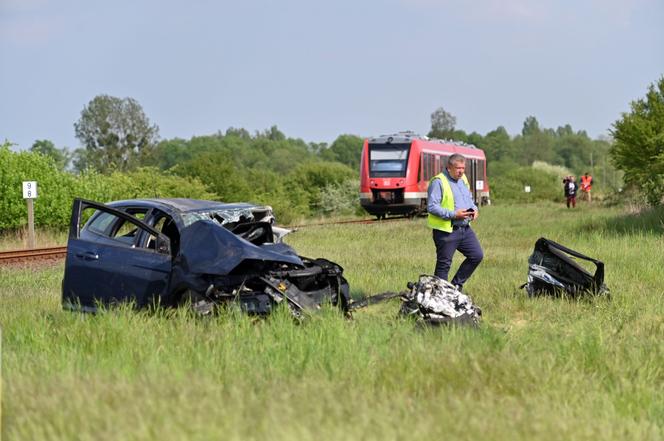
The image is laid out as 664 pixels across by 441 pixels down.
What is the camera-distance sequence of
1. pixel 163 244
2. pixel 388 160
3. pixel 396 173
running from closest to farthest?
1. pixel 163 244
2. pixel 396 173
3. pixel 388 160

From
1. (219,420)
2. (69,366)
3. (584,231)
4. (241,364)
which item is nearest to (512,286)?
(241,364)

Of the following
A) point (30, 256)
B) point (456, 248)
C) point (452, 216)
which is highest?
point (452, 216)

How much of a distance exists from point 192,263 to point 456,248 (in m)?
Result: 3.73

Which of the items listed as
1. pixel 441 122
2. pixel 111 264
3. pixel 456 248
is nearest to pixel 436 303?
pixel 456 248

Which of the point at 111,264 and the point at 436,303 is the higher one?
the point at 111,264

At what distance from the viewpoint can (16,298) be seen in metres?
12.5

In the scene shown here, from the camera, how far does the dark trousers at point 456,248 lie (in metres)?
10.8

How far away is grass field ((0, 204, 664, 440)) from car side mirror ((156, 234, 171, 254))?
0.73 m

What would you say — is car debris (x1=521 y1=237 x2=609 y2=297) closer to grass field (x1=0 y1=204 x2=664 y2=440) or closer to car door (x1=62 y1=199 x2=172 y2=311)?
grass field (x1=0 y1=204 x2=664 y2=440)

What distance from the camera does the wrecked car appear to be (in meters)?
8.48

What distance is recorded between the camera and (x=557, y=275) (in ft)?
37.4

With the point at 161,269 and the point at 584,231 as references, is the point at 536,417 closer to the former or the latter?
the point at 161,269

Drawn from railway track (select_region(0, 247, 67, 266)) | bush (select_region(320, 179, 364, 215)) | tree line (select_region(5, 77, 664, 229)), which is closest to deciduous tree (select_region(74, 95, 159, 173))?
tree line (select_region(5, 77, 664, 229))

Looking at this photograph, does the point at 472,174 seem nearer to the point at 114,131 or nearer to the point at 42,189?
the point at 42,189
